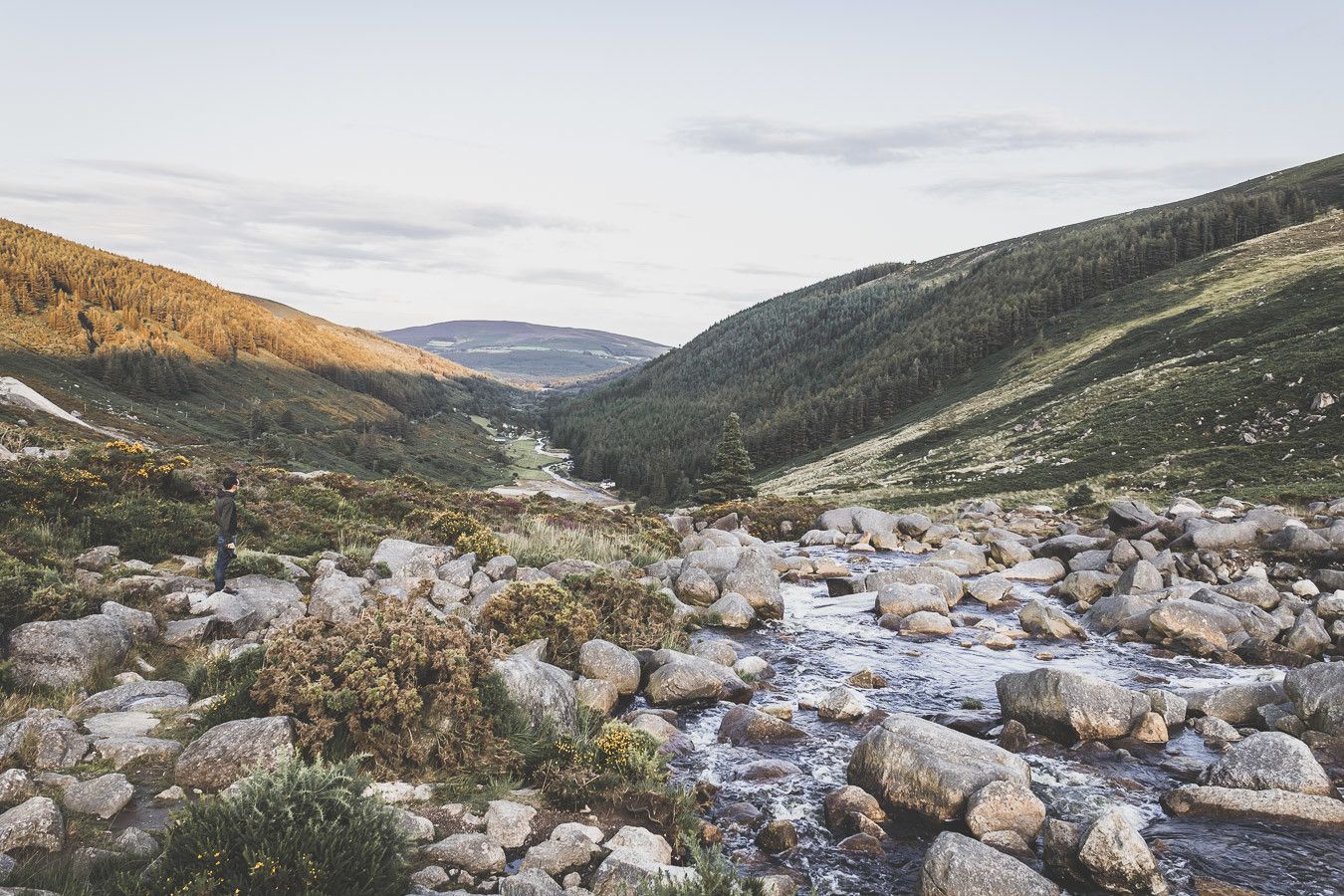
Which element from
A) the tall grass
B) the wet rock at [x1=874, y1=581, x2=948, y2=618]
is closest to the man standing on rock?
the tall grass

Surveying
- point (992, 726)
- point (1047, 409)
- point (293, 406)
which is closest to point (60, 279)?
point (293, 406)

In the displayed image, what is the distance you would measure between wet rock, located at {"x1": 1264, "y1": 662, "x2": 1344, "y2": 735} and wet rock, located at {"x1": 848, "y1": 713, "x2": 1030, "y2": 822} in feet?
18.0

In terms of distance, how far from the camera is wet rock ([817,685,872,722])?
13766 millimetres

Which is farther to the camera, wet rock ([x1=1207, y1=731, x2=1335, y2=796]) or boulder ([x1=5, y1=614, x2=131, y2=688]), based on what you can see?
wet rock ([x1=1207, y1=731, x2=1335, y2=796])

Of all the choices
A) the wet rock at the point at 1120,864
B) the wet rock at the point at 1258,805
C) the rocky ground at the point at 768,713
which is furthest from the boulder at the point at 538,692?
the wet rock at the point at 1258,805

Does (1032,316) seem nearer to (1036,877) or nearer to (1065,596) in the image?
(1065,596)

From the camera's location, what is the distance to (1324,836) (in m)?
9.31

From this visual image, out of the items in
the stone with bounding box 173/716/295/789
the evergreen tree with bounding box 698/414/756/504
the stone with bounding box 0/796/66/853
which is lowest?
the evergreen tree with bounding box 698/414/756/504

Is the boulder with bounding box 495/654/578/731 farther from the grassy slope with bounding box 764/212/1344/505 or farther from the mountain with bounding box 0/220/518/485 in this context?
the mountain with bounding box 0/220/518/485

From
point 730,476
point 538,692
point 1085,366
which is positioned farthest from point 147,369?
point 538,692

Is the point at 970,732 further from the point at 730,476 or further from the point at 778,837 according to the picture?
the point at 730,476

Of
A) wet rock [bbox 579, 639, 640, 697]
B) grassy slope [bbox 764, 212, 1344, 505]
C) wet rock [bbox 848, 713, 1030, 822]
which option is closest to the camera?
wet rock [bbox 848, 713, 1030, 822]

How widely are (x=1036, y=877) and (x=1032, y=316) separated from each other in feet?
526

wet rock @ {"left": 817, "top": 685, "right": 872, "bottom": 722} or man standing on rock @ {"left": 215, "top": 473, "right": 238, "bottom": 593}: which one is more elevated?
man standing on rock @ {"left": 215, "top": 473, "right": 238, "bottom": 593}
